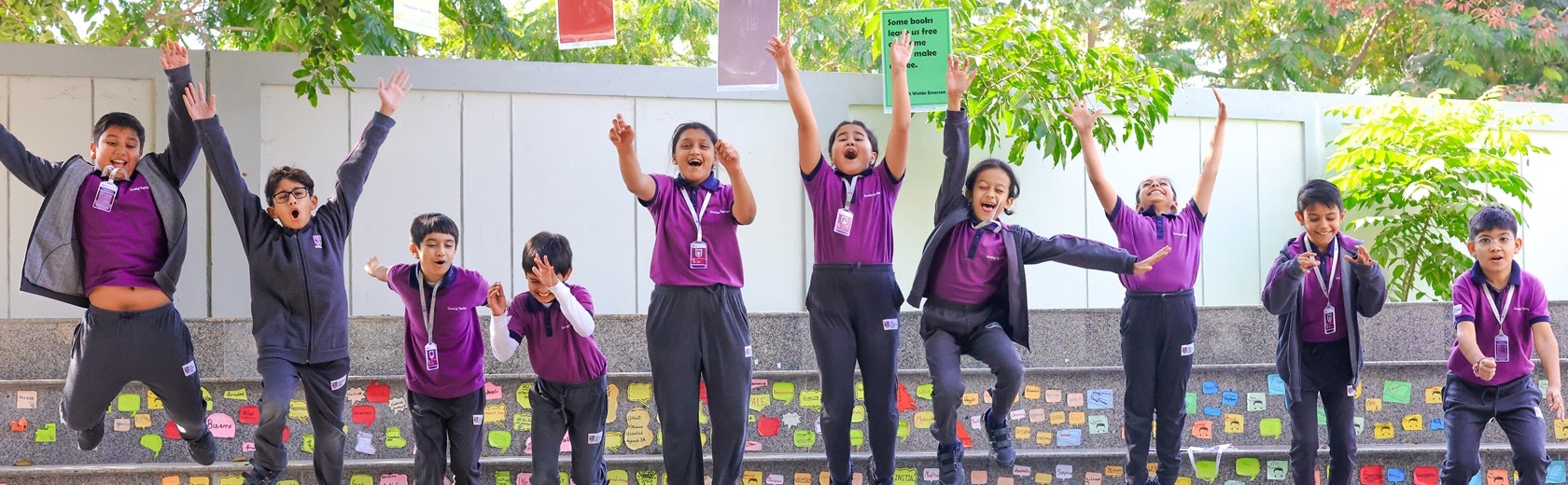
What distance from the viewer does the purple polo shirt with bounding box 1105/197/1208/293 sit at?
5699 millimetres

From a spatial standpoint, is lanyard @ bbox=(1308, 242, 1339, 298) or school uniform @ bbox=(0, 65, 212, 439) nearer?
school uniform @ bbox=(0, 65, 212, 439)

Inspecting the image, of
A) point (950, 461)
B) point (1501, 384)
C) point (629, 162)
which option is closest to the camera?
point (629, 162)

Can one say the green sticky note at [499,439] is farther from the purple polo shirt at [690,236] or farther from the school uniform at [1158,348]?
the school uniform at [1158,348]

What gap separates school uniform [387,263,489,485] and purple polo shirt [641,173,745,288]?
0.84 metres

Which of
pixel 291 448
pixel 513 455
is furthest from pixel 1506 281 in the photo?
pixel 291 448

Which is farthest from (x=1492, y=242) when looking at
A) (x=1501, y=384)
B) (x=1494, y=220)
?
(x=1501, y=384)

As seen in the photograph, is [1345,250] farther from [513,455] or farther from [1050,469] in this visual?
[513,455]

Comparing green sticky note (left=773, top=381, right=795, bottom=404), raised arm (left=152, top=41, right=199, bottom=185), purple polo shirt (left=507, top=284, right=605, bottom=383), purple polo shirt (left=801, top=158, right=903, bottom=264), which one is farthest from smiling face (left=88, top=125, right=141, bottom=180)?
green sticky note (left=773, top=381, right=795, bottom=404)

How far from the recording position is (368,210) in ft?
22.7

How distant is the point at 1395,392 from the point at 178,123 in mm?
5736

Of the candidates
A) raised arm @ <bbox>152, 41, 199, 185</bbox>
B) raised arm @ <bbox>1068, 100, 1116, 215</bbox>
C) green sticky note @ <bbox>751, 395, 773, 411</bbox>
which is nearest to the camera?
raised arm @ <bbox>152, 41, 199, 185</bbox>

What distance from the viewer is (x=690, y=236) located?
495 centimetres

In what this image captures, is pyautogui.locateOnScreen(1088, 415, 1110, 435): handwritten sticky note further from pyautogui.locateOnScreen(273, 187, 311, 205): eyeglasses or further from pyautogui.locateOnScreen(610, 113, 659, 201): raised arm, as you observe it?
pyautogui.locateOnScreen(273, 187, 311, 205): eyeglasses

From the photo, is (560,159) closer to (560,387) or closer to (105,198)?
(560,387)
